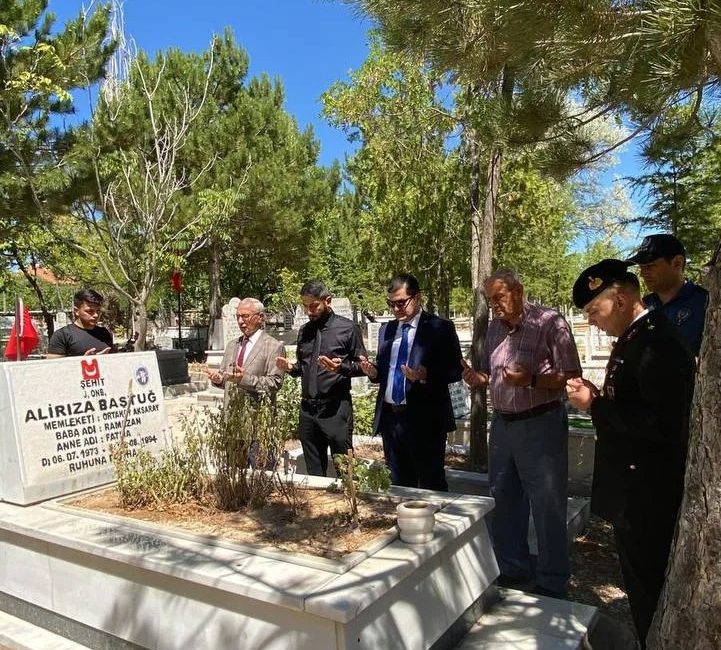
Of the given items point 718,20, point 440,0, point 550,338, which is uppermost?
point 440,0

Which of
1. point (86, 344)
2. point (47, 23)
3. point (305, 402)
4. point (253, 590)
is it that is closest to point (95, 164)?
point (47, 23)

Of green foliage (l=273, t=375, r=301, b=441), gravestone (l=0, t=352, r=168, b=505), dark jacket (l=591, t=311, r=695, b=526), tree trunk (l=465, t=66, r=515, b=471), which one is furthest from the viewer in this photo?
green foliage (l=273, t=375, r=301, b=441)

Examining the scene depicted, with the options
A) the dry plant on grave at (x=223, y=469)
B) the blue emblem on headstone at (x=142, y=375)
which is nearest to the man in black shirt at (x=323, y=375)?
the dry plant on grave at (x=223, y=469)

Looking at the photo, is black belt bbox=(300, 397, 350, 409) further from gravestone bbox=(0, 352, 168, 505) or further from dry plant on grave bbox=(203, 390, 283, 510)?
gravestone bbox=(0, 352, 168, 505)

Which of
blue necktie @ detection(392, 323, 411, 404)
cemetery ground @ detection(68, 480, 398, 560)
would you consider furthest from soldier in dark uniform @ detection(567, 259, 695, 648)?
blue necktie @ detection(392, 323, 411, 404)

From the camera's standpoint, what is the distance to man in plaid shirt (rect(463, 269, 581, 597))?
3.18 meters

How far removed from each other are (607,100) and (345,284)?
80.5 feet

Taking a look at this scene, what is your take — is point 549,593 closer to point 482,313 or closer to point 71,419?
point 482,313

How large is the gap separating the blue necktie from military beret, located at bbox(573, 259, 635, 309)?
154 centimetres

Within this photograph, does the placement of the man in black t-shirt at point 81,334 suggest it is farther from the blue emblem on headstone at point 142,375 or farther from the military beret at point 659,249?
the military beret at point 659,249

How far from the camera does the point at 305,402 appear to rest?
4383mm

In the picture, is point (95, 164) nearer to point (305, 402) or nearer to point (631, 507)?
point (305, 402)

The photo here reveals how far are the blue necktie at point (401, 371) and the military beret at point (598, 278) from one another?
5.07 feet

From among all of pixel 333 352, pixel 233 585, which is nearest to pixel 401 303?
pixel 333 352
